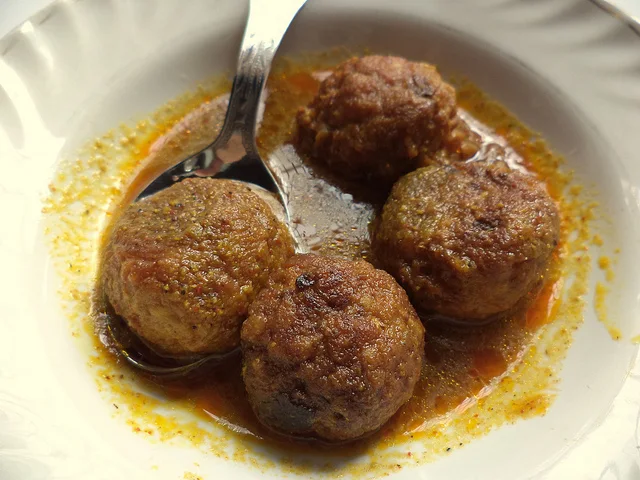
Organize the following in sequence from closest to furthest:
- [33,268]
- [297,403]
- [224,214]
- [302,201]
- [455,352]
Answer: [297,403] → [224,214] → [33,268] → [455,352] → [302,201]

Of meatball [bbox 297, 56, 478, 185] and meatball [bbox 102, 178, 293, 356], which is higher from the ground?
meatball [bbox 297, 56, 478, 185]

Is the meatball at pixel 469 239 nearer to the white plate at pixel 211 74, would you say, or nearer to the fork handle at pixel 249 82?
the white plate at pixel 211 74

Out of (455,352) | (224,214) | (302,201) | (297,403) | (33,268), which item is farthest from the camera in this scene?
(302,201)

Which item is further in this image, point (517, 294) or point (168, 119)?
point (168, 119)

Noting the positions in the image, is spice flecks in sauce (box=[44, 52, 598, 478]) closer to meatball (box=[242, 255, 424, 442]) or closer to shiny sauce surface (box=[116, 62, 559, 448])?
shiny sauce surface (box=[116, 62, 559, 448])

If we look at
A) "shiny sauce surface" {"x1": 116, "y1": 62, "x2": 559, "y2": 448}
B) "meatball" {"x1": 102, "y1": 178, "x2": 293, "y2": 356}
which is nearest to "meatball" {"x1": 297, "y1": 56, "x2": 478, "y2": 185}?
"shiny sauce surface" {"x1": 116, "y1": 62, "x2": 559, "y2": 448}

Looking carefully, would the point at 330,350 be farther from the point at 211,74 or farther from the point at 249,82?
the point at 211,74

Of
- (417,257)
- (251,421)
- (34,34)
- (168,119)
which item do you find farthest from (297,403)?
(34,34)

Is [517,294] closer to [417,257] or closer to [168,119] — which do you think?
[417,257]
